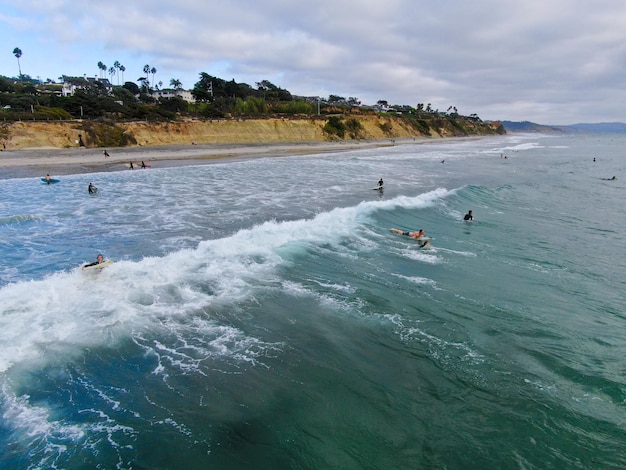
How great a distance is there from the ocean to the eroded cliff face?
127 ft

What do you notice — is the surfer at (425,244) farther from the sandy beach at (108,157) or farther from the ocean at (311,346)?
the sandy beach at (108,157)

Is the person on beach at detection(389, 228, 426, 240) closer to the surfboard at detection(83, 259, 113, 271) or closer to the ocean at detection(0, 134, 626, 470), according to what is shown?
the ocean at detection(0, 134, 626, 470)

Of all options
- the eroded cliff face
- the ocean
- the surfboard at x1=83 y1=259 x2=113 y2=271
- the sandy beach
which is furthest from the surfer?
the eroded cliff face

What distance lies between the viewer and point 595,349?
9.26m

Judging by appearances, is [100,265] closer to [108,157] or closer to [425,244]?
[425,244]

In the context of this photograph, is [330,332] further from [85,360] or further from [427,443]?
[85,360]

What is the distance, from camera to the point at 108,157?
4766 centimetres

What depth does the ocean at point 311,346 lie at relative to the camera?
21.3 ft

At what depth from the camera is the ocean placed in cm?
649

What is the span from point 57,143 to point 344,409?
58674mm

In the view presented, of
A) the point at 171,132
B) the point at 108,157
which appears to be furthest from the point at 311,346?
the point at 171,132

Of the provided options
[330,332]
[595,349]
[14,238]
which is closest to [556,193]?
[595,349]

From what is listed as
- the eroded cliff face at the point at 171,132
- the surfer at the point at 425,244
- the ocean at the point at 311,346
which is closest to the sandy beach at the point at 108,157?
the eroded cliff face at the point at 171,132

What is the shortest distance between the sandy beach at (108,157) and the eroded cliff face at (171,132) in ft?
9.04
